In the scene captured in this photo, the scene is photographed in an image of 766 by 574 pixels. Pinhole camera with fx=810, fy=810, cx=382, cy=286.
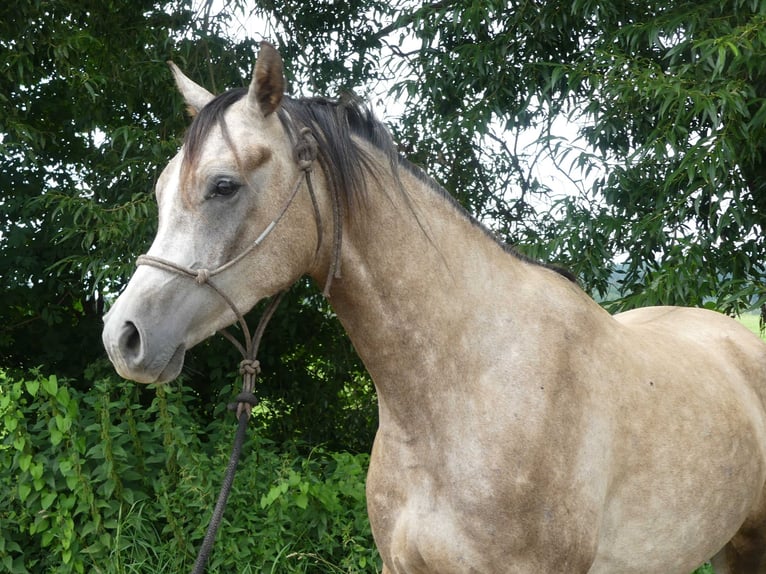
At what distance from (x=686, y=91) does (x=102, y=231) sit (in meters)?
2.83

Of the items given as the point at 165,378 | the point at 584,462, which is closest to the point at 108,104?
the point at 165,378

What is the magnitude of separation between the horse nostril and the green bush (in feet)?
7.39

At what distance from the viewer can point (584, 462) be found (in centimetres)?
198

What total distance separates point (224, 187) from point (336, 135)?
0.33m

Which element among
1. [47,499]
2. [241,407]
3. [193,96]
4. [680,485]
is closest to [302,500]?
[47,499]

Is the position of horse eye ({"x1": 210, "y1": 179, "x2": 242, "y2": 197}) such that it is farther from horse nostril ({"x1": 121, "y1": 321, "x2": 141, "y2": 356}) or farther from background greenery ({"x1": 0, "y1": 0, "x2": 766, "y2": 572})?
background greenery ({"x1": 0, "y1": 0, "x2": 766, "y2": 572})

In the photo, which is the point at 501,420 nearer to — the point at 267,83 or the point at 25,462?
the point at 267,83

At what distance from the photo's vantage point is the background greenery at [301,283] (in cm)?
381

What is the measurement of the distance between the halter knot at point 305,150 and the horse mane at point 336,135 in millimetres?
18

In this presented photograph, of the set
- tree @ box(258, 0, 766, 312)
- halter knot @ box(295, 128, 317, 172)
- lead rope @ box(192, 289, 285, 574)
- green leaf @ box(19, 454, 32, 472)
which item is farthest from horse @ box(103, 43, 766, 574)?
green leaf @ box(19, 454, 32, 472)

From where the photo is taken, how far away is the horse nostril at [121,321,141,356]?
1.67m

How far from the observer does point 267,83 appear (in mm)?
1843

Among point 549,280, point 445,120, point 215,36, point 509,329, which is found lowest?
point 509,329

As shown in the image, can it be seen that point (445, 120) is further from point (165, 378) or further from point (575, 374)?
point (165, 378)
